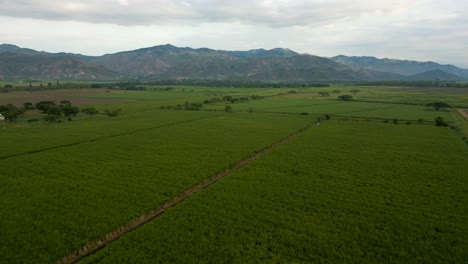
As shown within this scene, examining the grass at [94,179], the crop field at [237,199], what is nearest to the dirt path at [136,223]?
the crop field at [237,199]

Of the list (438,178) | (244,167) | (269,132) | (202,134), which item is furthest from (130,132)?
(438,178)

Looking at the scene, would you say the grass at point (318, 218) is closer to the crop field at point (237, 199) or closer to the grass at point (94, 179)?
the crop field at point (237, 199)

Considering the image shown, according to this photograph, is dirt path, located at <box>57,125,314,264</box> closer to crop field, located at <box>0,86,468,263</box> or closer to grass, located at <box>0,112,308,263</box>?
crop field, located at <box>0,86,468,263</box>

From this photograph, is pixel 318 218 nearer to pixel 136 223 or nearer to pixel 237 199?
pixel 237 199

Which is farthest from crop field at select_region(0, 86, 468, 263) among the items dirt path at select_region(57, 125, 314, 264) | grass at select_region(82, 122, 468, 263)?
dirt path at select_region(57, 125, 314, 264)

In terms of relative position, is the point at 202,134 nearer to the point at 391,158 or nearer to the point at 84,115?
the point at 391,158

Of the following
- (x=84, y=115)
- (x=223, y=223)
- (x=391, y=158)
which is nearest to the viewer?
(x=223, y=223)
